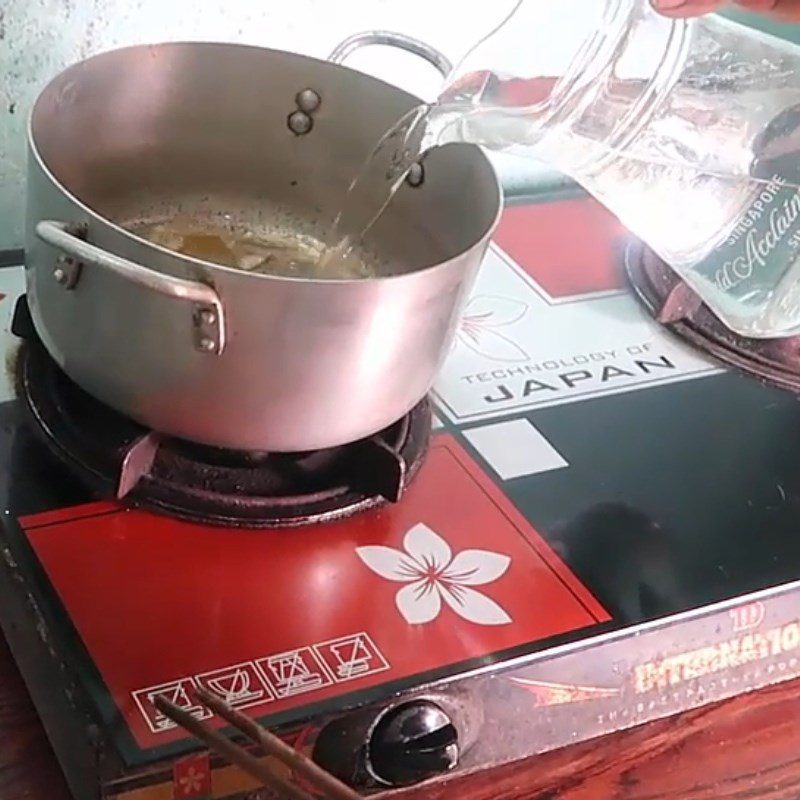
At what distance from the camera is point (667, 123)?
766mm

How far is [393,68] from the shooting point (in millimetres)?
1005

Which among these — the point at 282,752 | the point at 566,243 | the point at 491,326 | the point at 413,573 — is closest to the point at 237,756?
the point at 282,752

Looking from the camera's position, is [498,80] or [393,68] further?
[393,68]

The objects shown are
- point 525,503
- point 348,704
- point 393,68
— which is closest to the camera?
point 348,704

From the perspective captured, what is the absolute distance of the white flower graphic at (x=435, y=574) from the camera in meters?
0.65

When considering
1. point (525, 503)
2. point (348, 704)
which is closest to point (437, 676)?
point (348, 704)

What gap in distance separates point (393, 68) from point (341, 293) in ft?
1.52

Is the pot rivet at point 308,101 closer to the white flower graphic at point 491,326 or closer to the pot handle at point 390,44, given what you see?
the pot handle at point 390,44

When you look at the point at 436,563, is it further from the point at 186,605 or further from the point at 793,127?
the point at 793,127

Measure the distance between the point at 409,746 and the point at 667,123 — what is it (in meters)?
0.40

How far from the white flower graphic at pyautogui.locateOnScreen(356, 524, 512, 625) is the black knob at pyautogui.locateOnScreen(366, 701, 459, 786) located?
0.21 feet

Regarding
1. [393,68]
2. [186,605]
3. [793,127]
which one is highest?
[793,127]

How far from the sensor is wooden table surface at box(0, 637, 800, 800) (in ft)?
1.94

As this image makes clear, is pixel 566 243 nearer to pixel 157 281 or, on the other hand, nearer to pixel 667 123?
pixel 667 123
